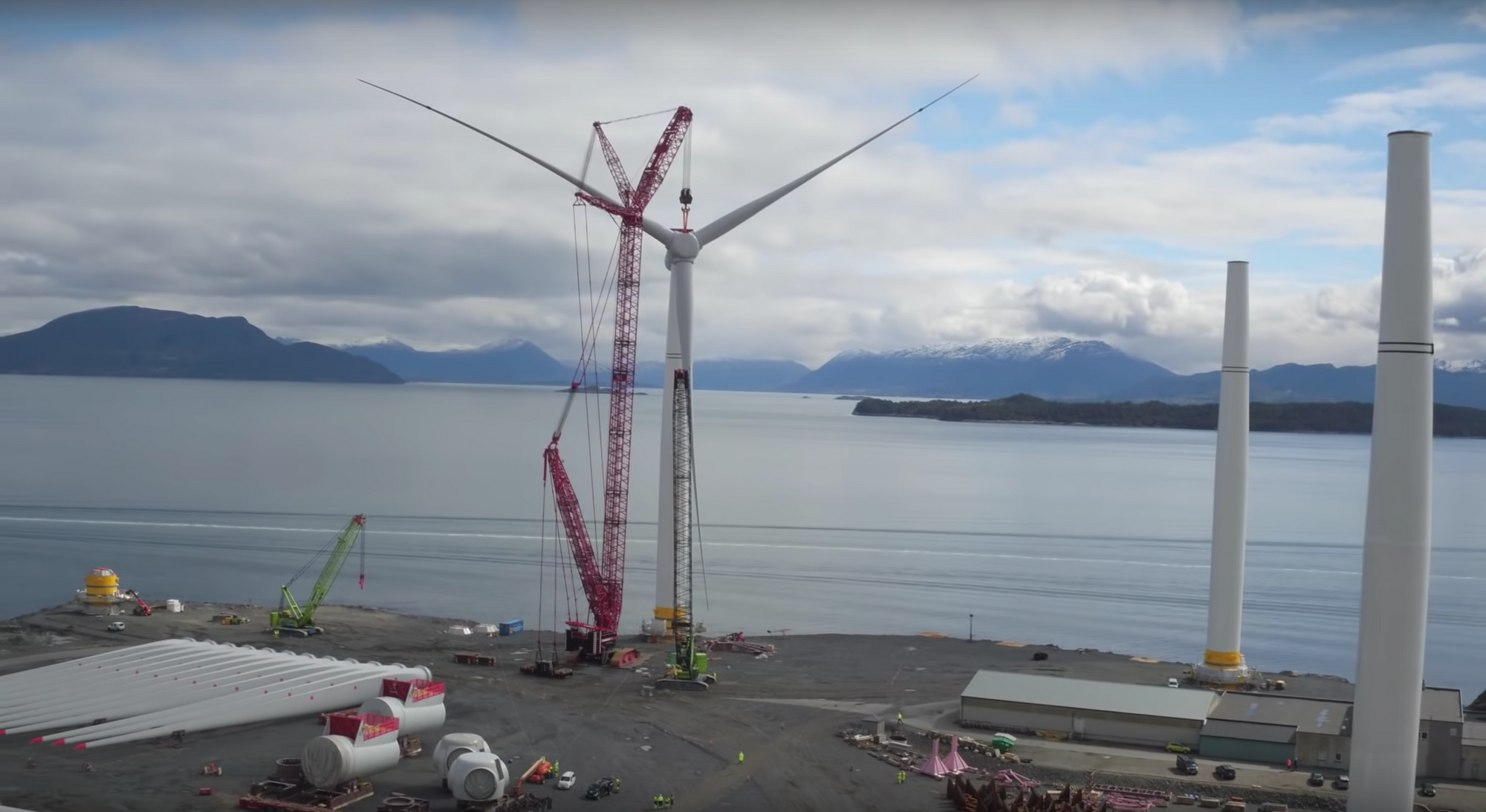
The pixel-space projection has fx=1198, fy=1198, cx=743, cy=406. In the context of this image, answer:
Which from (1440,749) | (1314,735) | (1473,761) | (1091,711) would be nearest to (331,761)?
(1091,711)

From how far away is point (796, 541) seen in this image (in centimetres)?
7988

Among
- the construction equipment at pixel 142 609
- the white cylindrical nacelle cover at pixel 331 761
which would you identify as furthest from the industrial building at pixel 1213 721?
the construction equipment at pixel 142 609

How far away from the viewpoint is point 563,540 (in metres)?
79.2

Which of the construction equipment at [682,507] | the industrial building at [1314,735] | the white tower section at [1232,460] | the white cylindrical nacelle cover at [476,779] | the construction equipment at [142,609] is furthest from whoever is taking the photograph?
the construction equipment at [142,609]

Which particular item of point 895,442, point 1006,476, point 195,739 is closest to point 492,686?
point 195,739

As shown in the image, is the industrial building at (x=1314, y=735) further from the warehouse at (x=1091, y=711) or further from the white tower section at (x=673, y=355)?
the white tower section at (x=673, y=355)

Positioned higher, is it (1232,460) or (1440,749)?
(1232,460)

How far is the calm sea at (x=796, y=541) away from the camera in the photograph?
2232 inches

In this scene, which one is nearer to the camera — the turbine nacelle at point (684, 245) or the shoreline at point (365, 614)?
the shoreline at point (365, 614)

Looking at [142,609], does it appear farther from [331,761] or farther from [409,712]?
[331,761]

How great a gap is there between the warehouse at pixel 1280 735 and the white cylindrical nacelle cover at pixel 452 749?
17.0 m

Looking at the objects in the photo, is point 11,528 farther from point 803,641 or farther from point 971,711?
point 971,711

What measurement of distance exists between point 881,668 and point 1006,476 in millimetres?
96505

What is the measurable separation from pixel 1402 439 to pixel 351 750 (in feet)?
67.2
